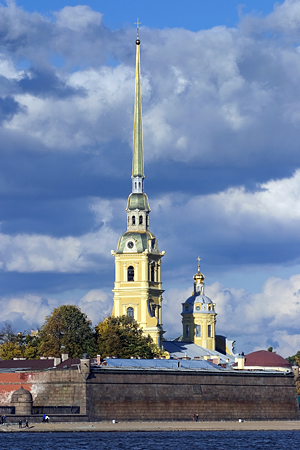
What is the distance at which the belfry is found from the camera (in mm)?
164375

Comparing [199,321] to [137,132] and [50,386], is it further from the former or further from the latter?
[50,386]

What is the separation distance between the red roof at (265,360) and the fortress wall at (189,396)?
Answer: 3.18m

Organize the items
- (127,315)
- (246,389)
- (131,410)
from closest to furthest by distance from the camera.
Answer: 1. (131,410)
2. (246,389)
3. (127,315)

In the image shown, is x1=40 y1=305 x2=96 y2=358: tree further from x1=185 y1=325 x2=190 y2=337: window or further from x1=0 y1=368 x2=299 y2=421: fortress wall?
x1=185 y1=325 x2=190 y2=337: window

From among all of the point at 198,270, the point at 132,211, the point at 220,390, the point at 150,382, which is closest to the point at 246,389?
the point at 220,390

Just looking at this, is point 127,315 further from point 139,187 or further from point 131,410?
point 131,410

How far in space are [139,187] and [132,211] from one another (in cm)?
428

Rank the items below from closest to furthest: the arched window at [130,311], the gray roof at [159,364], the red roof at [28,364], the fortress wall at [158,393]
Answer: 1. the fortress wall at [158,393]
2. the gray roof at [159,364]
3. the red roof at [28,364]
4. the arched window at [130,311]

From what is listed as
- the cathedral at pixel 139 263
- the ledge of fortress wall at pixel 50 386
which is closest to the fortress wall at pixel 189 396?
the ledge of fortress wall at pixel 50 386

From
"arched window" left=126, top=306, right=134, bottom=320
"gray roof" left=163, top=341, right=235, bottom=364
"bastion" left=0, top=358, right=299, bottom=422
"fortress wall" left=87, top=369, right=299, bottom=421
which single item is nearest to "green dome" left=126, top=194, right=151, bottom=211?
"arched window" left=126, top=306, right=134, bottom=320

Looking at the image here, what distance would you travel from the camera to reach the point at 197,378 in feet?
391

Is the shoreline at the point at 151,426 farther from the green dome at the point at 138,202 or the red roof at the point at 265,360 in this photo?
the green dome at the point at 138,202

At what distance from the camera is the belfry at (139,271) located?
6471 inches

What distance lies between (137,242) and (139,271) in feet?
13.8
